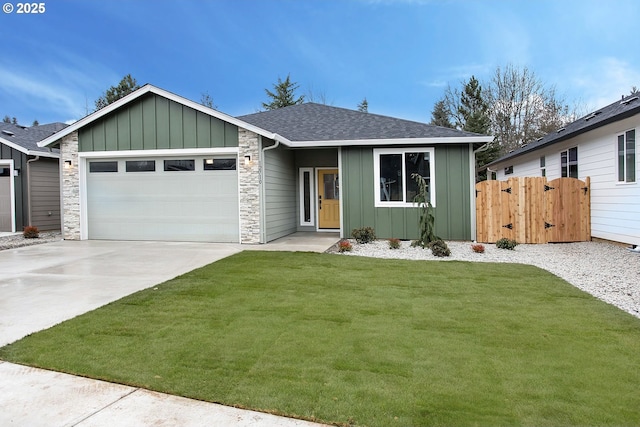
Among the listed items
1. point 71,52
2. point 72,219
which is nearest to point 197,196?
point 72,219

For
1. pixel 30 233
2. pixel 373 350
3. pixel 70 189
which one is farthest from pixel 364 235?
pixel 30 233

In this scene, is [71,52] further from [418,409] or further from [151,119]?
[418,409]

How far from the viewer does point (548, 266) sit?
7.54 meters

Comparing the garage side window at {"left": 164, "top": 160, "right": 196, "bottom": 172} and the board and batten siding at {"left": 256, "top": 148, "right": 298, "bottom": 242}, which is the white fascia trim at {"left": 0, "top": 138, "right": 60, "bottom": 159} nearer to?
the garage side window at {"left": 164, "top": 160, "right": 196, "bottom": 172}

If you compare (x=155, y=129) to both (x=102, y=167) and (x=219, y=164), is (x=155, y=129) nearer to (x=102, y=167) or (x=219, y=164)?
(x=219, y=164)

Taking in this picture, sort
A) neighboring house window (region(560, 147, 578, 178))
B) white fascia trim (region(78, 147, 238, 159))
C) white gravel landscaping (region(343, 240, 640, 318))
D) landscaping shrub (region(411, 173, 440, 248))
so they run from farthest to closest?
neighboring house window (region(560, 147, 578, 178))
white fascia trim (region(78, 147, 238, 159))
landscaping shrub (region(411, 173, 440, 248))
white gravel landscaping (region(343, 240, 640, 318))

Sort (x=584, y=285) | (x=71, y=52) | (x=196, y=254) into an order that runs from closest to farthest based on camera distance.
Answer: (x=584, y=285) < (x=196, y=254) < (x=71, y=52)

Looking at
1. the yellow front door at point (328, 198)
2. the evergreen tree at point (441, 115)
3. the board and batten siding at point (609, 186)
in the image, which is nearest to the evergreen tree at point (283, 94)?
the evergreen tree at point (441, 115)

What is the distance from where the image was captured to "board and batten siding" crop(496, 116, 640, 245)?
354 inches

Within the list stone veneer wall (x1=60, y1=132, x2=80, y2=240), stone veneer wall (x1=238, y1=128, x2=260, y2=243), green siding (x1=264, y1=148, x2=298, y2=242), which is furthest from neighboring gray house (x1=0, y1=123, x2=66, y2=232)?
green siding (x1=264, y1=148, x2=298, y2=242)

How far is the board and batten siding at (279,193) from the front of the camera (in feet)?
35.1

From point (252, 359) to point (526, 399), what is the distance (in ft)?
6.47

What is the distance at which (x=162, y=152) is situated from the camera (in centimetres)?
1062

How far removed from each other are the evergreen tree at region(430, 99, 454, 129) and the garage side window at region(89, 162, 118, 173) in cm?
2424
